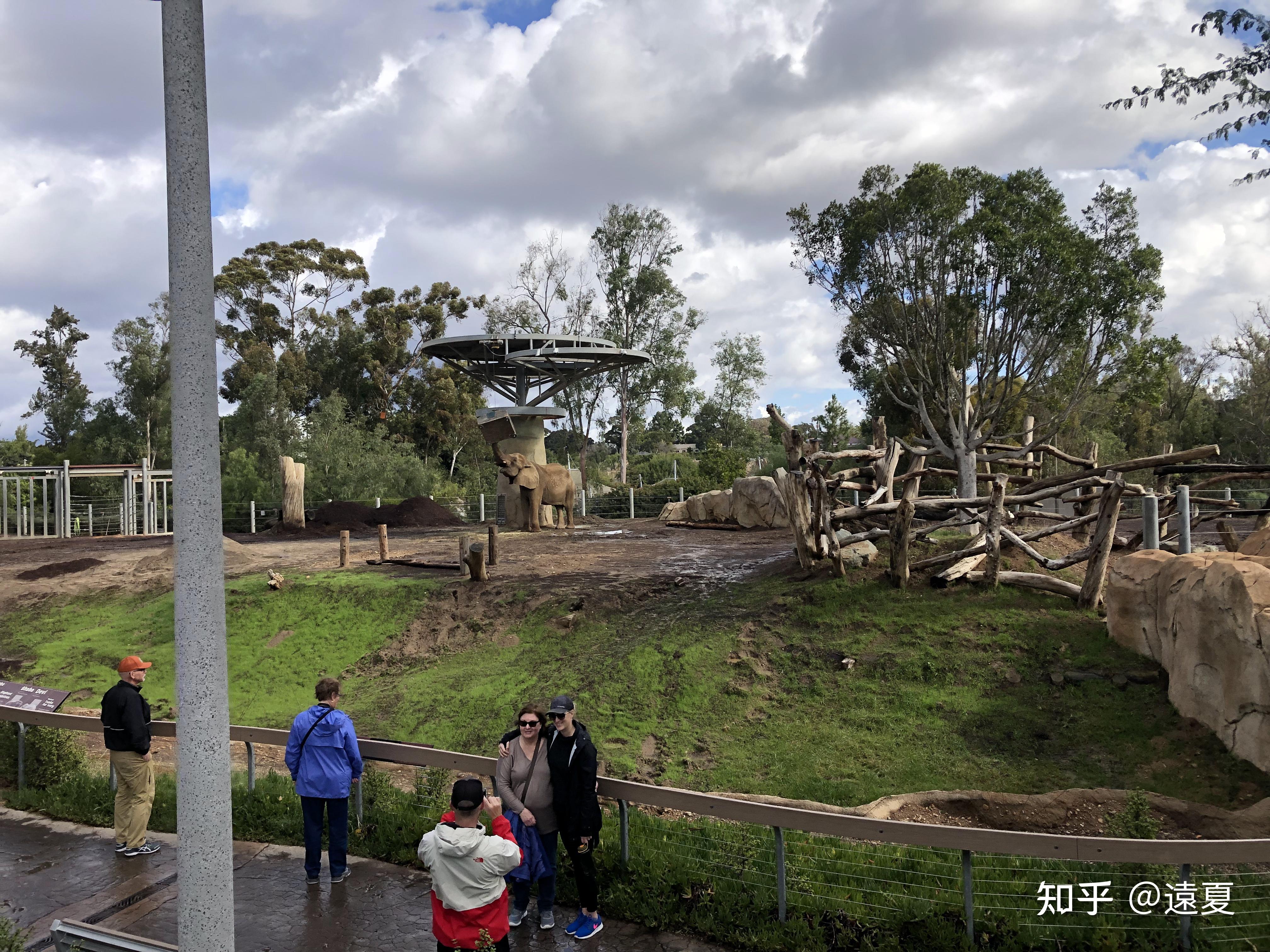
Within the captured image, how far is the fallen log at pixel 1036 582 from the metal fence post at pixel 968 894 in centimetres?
927

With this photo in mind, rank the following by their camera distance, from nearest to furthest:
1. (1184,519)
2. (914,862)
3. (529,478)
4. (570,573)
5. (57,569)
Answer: (914,862) → (1184,519) → (570,573) → (57,569) → (529,478)

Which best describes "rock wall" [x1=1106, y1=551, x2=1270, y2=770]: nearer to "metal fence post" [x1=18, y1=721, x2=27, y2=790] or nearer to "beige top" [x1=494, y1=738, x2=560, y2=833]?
"beige top" [x1=494, y1=738, x2=560, y2=833]

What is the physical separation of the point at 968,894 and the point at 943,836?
31 cm

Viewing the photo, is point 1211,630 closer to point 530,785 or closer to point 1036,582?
point 1036,582

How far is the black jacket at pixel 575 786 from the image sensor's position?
5012 millimetres

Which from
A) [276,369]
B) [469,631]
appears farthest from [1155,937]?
[276,369]

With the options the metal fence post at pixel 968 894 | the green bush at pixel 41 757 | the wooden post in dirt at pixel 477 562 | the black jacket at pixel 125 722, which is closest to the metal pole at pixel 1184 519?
the metal fence post at pixel 968 894

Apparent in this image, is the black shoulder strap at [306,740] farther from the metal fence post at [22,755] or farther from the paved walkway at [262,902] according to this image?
the metal fence post at [22,755]

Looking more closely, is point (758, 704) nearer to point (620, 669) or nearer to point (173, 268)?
point (620, 669)

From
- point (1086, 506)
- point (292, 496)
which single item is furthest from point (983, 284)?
point (292, 496)

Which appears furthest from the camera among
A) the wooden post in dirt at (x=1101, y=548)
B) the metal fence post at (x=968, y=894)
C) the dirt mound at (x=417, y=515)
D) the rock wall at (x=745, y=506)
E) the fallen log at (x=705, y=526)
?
the dirt mound at (x=417, y=515)

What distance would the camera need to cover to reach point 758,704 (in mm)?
11727

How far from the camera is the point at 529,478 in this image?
23.8 meters

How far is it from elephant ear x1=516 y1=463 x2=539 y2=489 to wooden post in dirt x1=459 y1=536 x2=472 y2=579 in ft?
20.8
